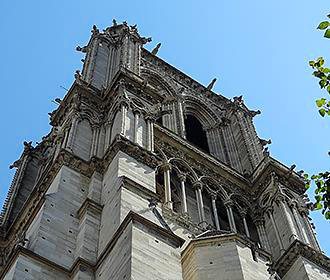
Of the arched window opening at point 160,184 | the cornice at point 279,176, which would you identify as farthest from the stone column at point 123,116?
the cornice at point 279,176

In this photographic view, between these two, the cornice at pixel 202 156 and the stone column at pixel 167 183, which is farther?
the cornice at pixel 202 156

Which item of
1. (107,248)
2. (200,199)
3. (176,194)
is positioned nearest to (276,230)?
(200,199)

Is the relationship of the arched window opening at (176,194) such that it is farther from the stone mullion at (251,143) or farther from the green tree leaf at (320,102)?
the green tree leaf at (320,102)

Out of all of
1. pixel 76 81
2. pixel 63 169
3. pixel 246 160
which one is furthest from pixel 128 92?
pixel 246 160

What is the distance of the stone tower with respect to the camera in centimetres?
1659

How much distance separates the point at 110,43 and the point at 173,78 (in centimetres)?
599

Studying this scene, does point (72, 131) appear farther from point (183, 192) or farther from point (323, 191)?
point (323, 191)

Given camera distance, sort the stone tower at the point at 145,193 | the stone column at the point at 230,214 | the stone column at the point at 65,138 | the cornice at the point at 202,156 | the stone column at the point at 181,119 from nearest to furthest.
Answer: the stone tower at the point at 145,193 < the stone column at the point at 65,138 < the stone column at the point at 230,214 < the cornice at the point at 202,156 < the stone column at the point at 181,119

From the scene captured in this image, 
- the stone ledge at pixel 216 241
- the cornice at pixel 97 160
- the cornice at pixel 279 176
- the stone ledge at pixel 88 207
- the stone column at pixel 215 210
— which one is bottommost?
the stone ledge at pixel 216 241

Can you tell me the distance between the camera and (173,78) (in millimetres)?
39500

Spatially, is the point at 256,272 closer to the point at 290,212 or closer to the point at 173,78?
the point at 290,212

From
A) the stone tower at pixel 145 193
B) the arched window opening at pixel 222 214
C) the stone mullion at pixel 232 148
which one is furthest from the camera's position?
the stone mullion at pixel 232 148

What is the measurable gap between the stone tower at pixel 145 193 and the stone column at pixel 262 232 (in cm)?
6

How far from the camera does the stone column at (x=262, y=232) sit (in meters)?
25.6
